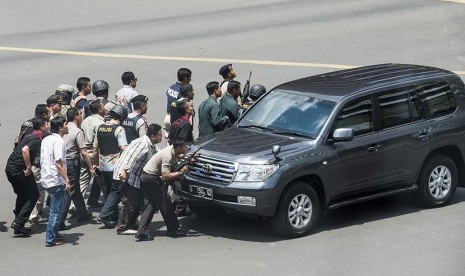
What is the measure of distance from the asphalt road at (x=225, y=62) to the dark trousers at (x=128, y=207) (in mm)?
264

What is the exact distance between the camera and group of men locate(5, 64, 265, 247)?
14.9m

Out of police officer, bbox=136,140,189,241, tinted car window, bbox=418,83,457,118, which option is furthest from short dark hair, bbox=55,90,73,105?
tinted car window, bbox=418,83,457,118

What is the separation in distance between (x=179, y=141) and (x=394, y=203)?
357cm

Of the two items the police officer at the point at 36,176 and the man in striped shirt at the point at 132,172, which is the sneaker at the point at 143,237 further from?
the police officer at the point at 36,176

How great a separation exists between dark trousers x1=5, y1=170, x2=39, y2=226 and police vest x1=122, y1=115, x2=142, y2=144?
5.46 ft

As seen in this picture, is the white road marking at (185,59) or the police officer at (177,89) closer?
the police officer at (177,89)

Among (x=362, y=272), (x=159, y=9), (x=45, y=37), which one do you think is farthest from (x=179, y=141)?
(x=159, y=9)

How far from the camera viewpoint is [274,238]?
14.9 metres

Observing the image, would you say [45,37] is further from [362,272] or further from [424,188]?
[362,272]

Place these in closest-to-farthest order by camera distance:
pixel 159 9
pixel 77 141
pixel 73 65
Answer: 1. pixel 77 141
2. pixel 73 65
3. pixel 159 9

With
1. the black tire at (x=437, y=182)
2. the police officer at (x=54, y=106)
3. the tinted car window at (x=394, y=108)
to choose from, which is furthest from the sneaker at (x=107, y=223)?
the black tire at (x=437, y=182)

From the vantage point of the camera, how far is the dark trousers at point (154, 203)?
15.0 metres

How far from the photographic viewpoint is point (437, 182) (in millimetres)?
16172

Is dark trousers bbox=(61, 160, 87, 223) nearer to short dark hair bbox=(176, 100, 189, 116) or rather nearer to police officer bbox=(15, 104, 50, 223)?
police officer bbox=(15, 104, 50, 223)
